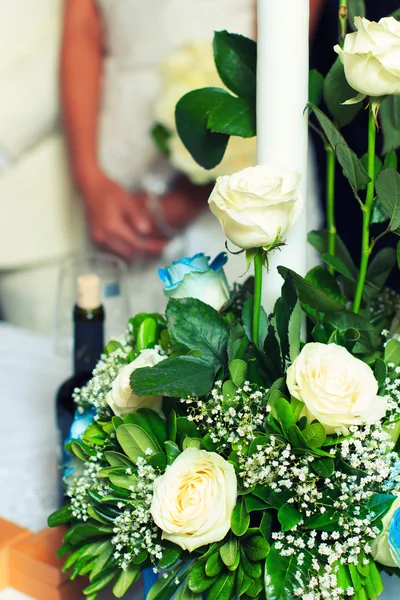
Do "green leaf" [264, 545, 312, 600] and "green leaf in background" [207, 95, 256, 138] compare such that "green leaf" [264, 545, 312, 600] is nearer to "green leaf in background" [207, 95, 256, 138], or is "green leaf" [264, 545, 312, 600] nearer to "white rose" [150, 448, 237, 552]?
"white rose" [150, 448, 237, 552]

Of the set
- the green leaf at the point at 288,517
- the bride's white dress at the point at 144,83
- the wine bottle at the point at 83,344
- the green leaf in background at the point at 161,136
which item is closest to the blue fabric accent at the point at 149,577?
the green leaf at the point at 288,517

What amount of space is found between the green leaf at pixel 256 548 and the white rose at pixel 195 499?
0.02 m

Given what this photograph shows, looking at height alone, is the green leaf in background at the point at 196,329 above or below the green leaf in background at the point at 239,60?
below

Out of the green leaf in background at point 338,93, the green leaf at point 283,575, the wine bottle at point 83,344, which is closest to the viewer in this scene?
the green leaf at point 283,575

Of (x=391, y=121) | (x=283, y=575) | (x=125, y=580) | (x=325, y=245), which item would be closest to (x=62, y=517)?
(x=125, y=580)

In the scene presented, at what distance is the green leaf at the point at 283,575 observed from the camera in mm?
385

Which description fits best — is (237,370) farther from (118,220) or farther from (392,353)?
(118,220)

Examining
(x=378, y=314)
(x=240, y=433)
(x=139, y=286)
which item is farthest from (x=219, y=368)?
(x=139, y=286)

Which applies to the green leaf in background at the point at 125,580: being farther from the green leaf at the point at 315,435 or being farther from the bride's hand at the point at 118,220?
the bride's hand at the point at 118,220

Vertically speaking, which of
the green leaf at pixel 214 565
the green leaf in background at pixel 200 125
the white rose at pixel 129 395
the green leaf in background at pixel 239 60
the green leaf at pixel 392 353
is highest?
the green leaf in background at pixel 239 60

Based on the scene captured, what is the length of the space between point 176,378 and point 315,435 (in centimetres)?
9

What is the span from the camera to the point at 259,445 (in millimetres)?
405

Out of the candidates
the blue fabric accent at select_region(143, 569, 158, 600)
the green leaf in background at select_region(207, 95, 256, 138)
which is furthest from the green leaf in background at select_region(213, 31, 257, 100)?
the blue fabric accent at select_region(143, 569, 158, 600)

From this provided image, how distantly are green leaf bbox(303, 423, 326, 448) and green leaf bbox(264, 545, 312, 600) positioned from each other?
6 centimetres
